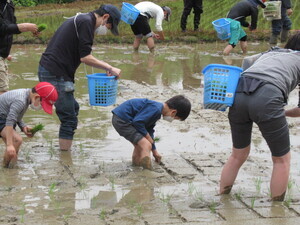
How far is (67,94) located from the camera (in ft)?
20.4

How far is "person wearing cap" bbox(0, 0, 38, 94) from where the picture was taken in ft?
21.1

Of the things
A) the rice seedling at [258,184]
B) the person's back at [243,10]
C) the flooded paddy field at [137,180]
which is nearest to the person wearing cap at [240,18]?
the person's back at [243,10]

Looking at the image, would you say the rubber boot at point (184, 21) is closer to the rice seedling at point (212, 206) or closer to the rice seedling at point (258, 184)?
the rice seedling at point (258, 184)

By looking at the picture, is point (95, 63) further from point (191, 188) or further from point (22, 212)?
point (22, 212)

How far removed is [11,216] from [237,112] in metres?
1.80

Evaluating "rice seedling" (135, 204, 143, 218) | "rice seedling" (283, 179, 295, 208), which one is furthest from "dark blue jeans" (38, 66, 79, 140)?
"rice seedling" (283, 179, 295, 208)

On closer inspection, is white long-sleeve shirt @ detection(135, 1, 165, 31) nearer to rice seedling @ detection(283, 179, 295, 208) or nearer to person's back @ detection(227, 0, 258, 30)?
person's back @ detection(227, 0, 258, 30)

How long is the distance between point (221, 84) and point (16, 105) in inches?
78.2

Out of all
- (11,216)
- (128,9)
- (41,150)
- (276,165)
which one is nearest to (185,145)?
(41,150)

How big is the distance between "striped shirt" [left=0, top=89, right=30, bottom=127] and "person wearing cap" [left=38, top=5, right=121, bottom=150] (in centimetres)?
51

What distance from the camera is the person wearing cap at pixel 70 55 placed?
6.05 m

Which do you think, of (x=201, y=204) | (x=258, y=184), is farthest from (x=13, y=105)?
(x=258, y=184)

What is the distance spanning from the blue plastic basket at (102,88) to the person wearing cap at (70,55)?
9cm

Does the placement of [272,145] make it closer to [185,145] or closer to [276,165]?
[276,165]
